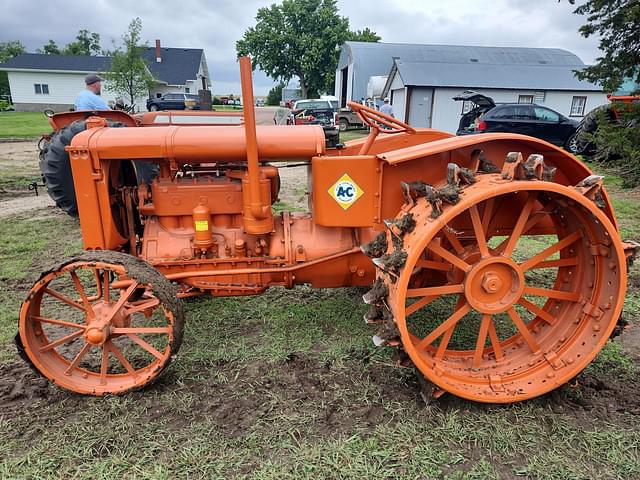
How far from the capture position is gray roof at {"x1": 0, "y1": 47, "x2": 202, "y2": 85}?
3756 centimetres

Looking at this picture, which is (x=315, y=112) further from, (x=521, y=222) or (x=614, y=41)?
(x=521, y=222)

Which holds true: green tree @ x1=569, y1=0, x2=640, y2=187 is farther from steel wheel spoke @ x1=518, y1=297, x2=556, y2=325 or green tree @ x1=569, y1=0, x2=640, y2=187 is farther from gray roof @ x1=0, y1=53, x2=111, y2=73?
gray roof @ x1=0, y1=53, x2=111, y2=73

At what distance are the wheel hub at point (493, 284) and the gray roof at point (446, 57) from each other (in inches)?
760

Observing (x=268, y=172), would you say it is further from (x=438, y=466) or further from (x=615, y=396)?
(x=615, y=396)

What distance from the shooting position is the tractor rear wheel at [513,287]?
2.30 metres

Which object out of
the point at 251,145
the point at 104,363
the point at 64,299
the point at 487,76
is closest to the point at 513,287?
the point at 251,145

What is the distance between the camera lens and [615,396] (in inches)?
104

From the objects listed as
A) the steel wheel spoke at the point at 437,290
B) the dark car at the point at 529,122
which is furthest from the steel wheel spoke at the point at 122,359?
the dark car at the point at 529,122

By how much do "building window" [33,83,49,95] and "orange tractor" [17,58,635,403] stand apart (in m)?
41.4

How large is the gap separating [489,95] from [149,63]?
27113 mm

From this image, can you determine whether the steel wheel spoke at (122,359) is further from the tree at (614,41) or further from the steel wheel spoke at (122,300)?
the tree at (614,41)

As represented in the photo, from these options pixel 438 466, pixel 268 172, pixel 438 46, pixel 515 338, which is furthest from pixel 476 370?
pixel 438 46

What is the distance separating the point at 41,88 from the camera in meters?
37.2

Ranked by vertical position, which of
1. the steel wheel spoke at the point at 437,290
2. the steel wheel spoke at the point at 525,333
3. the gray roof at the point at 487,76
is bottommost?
the steel wheel spoke at the point at 525,333
